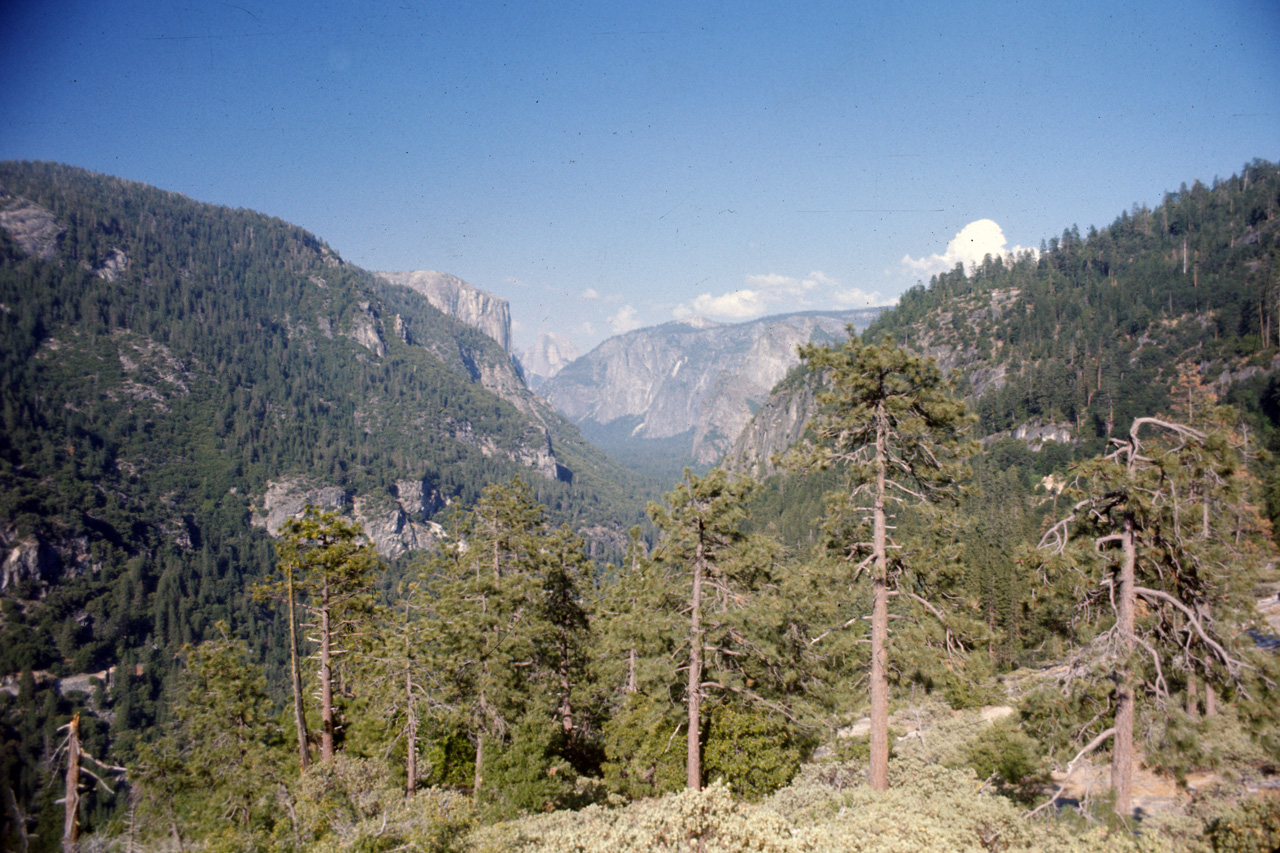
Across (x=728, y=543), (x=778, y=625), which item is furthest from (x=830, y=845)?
(x=728, y=543)

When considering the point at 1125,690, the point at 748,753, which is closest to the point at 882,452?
the point at 1125,690

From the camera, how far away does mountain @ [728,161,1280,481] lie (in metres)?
89.1

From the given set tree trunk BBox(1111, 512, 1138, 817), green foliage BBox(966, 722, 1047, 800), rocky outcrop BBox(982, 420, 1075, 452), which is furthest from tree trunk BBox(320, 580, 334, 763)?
rocky outcrop BBox(982, 420, 1075, 452)

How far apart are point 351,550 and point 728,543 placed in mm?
12378

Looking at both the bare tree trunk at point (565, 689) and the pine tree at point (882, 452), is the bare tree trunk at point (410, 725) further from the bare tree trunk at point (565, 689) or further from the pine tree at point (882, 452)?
the pine tree at point (882, 452)

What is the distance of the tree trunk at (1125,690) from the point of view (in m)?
9.12

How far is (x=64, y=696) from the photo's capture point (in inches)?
A: 3954

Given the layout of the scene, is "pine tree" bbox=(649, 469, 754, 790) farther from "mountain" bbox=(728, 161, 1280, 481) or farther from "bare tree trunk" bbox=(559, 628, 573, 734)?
"mountain" bbox=(728, 161, 1280, 481)

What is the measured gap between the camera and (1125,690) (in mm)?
9227

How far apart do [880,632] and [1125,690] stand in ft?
14.8

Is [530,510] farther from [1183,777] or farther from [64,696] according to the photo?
[64,696]

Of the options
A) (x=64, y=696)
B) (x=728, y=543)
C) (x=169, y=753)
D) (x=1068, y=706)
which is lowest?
(x=64, y=696)

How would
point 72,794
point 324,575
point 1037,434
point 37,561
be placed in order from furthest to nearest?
1. point 37,561
2. point 1037,434
3. point 324,575
4. point 72,794

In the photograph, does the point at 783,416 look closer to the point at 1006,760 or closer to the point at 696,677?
the point at 696,677
